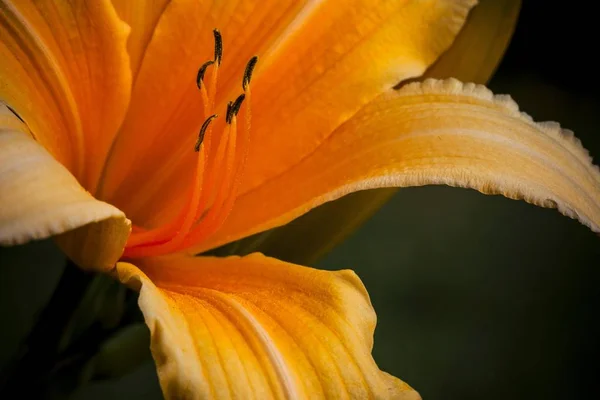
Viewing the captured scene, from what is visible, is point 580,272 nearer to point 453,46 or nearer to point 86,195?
point 453,46

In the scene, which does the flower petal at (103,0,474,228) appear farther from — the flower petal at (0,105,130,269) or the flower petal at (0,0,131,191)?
the flower petal at (0,105,130,269)

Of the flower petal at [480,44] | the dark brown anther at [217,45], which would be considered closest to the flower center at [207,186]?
the dark brown anther at [217,45]

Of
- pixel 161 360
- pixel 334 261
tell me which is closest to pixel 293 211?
pixel 161 360

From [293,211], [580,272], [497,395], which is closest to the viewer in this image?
[293,211]

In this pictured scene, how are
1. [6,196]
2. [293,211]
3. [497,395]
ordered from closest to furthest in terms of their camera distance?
[6,196]
[293,211]
[497,395]

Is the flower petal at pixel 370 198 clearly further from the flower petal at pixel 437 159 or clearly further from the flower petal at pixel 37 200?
the flower petal at pixel 37 200

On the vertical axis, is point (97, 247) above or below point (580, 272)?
below

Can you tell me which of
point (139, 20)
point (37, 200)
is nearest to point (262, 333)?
point (37, 200)
